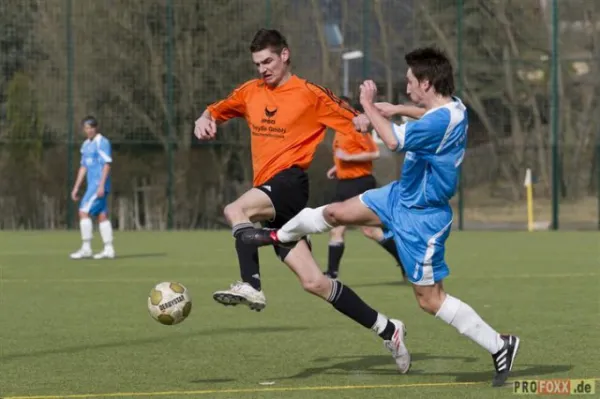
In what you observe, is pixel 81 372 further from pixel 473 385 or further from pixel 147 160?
pixel 147 160

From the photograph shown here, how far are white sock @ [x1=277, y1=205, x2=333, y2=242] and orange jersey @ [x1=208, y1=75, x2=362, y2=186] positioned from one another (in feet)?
3.42

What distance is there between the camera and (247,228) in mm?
8102

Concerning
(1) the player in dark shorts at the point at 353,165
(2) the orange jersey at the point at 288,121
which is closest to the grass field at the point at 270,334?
(1) the player in dark shorts at the point at 353,165

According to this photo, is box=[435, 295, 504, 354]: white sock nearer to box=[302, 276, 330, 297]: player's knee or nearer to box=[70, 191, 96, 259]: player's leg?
box=[302, 276, 330, 297]: player's knee

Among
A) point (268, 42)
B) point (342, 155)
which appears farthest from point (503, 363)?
point (342, 155)

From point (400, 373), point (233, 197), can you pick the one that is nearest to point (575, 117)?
point (233, 197)

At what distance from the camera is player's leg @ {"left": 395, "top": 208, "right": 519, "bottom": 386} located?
7.22m

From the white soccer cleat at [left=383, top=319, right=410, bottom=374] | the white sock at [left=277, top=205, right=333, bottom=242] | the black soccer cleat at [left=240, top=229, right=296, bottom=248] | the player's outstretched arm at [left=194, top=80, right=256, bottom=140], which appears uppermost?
the player's outstretched arm at [left=194, top=80, right=256, bottom=140]

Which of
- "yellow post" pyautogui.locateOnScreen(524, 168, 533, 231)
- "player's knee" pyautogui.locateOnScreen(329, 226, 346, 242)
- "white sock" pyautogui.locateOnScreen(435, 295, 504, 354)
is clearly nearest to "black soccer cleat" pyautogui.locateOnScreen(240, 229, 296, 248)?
"white sock" pyautogui.locateOnScreen(435, 295, 504, 354)

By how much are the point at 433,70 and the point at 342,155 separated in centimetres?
764

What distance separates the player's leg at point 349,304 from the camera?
25.6 ft

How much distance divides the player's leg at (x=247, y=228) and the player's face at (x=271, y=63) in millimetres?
794

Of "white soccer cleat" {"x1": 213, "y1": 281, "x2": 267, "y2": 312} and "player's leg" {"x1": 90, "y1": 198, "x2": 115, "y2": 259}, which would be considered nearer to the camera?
"white soccer cleat" {"x1": 213, "y1": 281, "x2": 267, "y2": 312}

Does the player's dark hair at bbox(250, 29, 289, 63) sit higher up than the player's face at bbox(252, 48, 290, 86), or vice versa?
the player's dark hair at bbox(250, 29, 289, 63)
